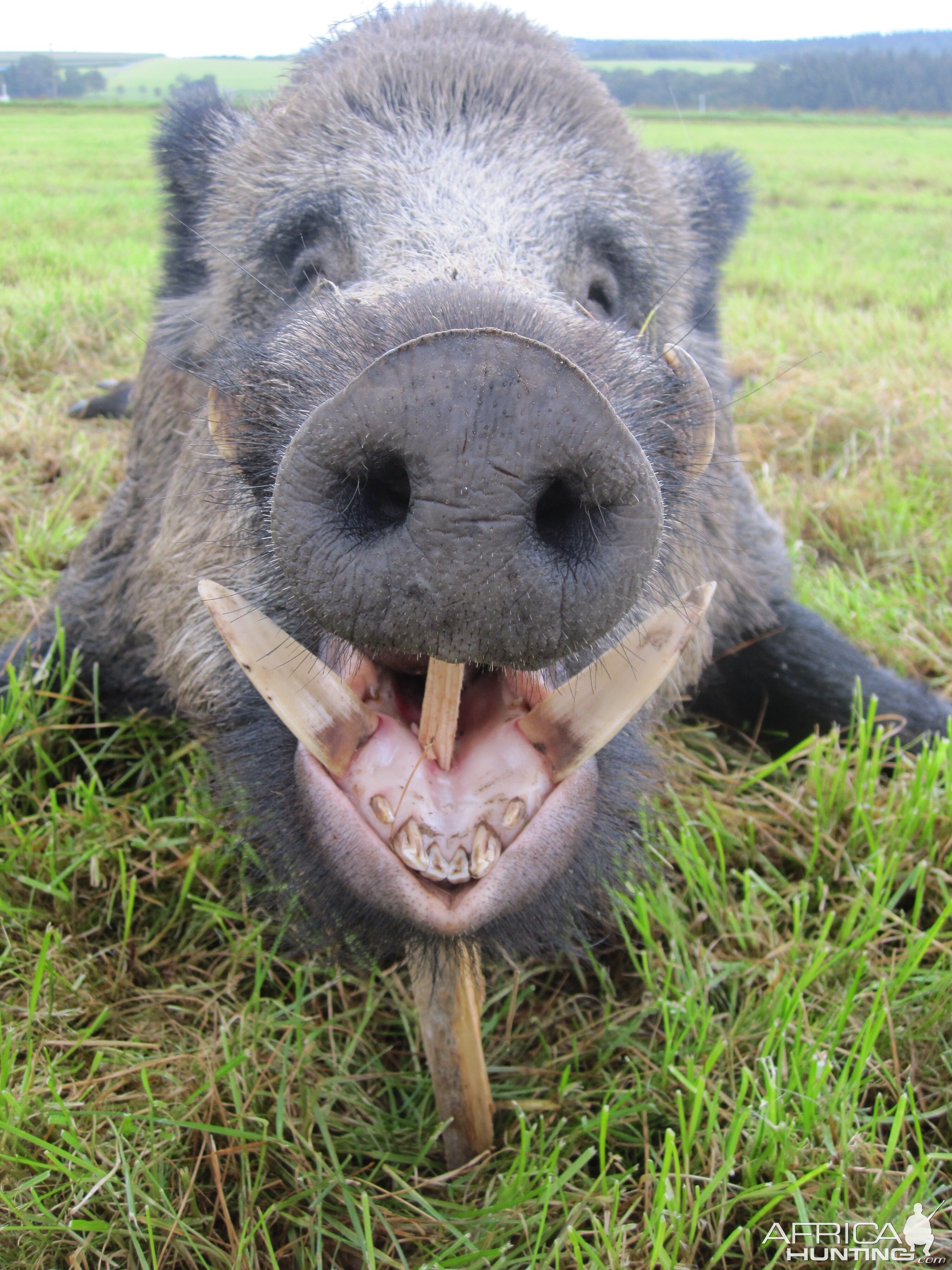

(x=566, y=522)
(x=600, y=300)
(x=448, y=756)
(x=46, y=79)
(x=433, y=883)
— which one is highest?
(x=46, y=79)

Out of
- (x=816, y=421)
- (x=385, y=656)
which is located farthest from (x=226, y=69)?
(x=816, y=421)

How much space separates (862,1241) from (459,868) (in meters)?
0.87

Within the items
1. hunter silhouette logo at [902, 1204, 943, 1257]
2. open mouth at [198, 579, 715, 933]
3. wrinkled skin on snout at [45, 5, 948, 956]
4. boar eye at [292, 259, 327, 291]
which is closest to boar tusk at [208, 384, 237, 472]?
wrinkled skin on snout at [45, 5, 948, 956]

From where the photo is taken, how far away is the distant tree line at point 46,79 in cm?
296

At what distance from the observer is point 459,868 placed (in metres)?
1.43

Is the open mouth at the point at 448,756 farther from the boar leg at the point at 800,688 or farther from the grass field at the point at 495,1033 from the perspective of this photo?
the boar leg at the point at 800,688

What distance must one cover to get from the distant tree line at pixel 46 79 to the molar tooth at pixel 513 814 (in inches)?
107

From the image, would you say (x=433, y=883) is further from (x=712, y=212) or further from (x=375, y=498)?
(x=712, y=212)

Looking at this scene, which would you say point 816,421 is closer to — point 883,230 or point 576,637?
point 576,637

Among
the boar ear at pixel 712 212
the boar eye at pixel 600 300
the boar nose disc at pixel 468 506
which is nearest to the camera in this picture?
the boar nose disc at pixel 468 506

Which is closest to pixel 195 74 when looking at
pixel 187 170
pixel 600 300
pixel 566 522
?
pixel 187 170

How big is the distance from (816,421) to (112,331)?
3.96 metres

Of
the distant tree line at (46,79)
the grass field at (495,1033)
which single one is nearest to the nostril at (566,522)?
the grass field at (495,1033)

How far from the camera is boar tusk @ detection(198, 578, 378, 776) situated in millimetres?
1463
